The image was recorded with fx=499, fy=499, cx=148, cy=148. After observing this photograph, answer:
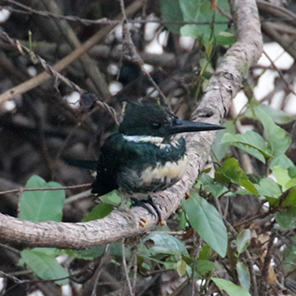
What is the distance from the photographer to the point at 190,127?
1.51 m

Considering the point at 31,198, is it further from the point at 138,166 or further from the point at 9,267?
the point at 9,267

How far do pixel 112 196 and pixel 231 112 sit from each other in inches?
38.4

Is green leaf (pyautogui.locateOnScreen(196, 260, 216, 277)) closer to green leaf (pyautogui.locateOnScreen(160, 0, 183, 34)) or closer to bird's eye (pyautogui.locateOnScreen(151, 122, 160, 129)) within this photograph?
bird's eye (pyautogui.locateOnScreen(151, 122, 160, 129))

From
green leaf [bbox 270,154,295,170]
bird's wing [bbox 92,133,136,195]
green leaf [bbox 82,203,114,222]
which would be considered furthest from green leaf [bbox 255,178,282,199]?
green leaf [bbox 82,203,114,222]

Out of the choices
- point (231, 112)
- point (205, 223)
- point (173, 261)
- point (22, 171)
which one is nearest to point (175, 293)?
point (173, 261)

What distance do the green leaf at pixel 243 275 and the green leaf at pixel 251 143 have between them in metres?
0.36

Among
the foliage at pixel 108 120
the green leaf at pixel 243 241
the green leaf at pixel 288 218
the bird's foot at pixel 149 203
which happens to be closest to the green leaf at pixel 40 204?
the foliage at pixel 108 120

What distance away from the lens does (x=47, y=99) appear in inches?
98.2

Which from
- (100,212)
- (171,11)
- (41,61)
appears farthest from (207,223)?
(171,11)

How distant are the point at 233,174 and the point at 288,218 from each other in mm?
215

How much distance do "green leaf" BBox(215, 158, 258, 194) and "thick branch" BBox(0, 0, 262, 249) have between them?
0.32ft

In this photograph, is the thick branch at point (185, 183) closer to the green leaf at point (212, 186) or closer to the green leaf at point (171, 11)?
the green leaf at point (212, 186)

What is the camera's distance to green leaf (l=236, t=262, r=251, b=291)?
4.54ft

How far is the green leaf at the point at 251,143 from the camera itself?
1475mm
